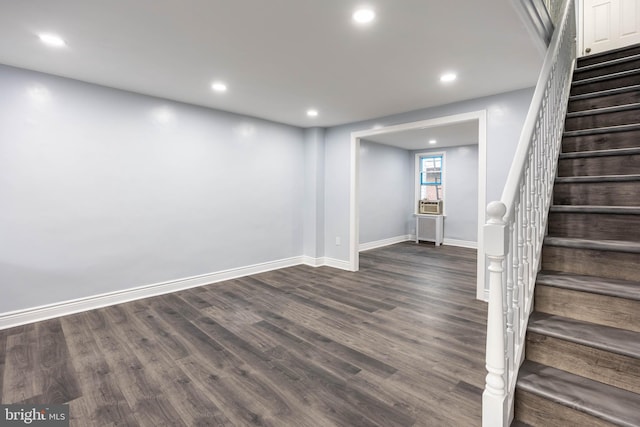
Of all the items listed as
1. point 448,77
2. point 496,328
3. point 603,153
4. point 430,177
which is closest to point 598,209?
point 603,153

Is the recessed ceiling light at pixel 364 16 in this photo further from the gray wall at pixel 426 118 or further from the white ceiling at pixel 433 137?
the white ceiling at pixel 433 137

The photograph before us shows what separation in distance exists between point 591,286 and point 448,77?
2340mm

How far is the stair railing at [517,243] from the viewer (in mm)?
1276

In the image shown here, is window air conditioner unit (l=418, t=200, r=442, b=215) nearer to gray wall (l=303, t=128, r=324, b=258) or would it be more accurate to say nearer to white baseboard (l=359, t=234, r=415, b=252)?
white baseboard (l=359, t=234, r=415, b=252)

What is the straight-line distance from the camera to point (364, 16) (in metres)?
2.07

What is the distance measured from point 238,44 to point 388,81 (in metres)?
1.57

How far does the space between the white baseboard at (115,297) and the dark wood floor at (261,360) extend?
13cm

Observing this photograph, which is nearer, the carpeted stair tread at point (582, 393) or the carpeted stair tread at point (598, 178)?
the carpeted stair tread at point (582, 393)

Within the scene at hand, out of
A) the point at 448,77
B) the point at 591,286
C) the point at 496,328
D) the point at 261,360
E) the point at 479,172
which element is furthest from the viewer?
the point at 479,172

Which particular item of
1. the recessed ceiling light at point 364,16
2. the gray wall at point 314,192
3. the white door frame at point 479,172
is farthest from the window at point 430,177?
the recessed ceiling light at point 364,16

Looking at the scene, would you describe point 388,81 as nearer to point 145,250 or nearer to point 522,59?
point 522,59

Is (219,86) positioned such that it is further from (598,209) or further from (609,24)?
(609,24)

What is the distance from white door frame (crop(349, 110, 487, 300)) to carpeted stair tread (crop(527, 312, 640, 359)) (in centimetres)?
112

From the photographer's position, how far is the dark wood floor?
181 centimetres
